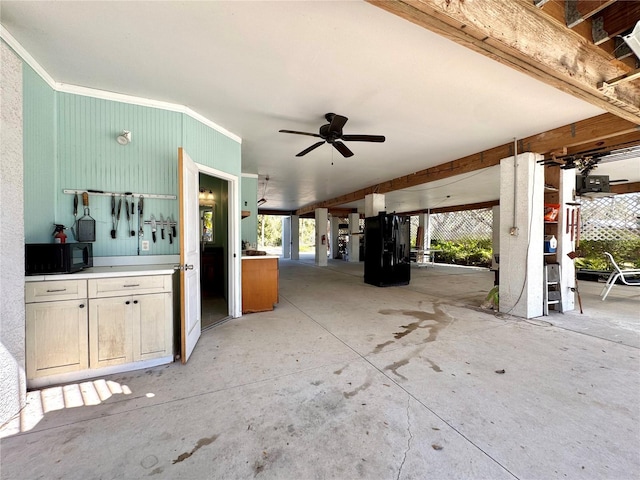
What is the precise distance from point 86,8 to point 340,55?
174cm

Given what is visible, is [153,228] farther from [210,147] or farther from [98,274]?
[210,147]

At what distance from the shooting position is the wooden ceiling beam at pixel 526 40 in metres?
1.34

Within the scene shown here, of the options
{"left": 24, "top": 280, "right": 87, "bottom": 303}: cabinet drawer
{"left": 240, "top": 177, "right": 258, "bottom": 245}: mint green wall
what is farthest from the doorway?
{"left": 24, "top": 280, "right": 87, "bottom": 303}: cabinet drawer

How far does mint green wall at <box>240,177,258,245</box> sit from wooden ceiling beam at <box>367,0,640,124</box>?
515cm

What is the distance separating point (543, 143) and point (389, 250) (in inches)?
137

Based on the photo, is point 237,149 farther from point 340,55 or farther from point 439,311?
point 439,311

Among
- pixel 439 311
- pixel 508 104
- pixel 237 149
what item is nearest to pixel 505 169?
pixel 508 104

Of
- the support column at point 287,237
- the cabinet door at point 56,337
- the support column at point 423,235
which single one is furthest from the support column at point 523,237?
the support column at point 287,237

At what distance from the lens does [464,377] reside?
7.34 feet

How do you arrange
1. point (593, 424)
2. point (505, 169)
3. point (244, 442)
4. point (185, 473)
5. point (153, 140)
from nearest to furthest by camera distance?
point (185, 473) → point (244, 442) → point (593, 424) → point (153, 140) → point (505, 169)

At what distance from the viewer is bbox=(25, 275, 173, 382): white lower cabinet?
2.05 m

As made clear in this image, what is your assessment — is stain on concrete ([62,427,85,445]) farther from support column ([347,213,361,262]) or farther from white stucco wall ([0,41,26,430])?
support column ([347,213,361,262])

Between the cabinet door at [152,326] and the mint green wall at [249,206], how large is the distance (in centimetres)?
373

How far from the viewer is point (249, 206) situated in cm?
607
